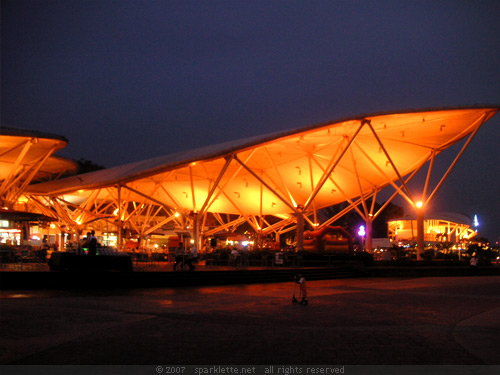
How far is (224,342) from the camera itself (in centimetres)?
895

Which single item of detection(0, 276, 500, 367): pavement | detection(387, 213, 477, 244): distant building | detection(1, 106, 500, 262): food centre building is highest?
detection(1, 106, 500, 262): food centre building

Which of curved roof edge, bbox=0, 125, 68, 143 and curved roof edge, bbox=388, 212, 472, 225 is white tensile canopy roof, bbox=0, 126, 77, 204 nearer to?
curved roof edge, bbox=0, 125, 68, 143

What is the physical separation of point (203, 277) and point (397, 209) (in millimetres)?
78132

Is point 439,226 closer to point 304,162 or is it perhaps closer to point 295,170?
point 295,170

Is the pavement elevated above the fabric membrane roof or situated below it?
below

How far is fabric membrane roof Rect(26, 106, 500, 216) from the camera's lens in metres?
30.4

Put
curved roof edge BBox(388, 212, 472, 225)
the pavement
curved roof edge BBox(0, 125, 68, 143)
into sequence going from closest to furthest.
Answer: the pavement, curved roof edge BBox(0, 125, 68, 143), curved roof edge BBox(388, 212, 472, 225)

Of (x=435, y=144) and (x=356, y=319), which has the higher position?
(x=435, y=144)

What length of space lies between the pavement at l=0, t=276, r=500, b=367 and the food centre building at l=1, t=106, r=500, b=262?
13.6 m

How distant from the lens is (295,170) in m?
43.8

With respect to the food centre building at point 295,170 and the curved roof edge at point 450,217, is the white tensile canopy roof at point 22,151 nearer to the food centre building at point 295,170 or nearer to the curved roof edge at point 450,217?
the food centre building at point 295,170

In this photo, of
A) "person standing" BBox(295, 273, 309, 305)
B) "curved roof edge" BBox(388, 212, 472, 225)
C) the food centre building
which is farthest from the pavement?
"curved roof edge" BBox(388, 212, 472, 225)

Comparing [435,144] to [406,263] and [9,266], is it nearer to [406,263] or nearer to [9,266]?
[406,263]
